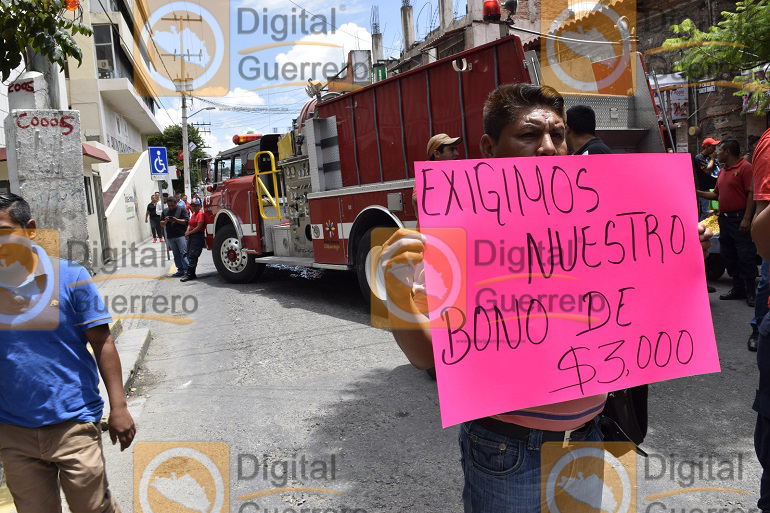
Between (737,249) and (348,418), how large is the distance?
522cm

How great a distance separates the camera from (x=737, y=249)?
273 inches

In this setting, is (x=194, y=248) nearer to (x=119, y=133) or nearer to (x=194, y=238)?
(x=194, y=238)

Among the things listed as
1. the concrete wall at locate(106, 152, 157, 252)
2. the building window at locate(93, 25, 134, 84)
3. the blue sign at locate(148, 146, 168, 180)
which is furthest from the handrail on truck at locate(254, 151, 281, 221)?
the building window at locate(93, 25, 134, 84)

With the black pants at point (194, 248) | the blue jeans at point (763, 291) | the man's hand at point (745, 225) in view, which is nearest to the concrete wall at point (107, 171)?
the black pants at point (194, 248)

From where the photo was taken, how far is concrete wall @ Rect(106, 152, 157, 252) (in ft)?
60.2

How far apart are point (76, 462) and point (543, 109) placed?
216cm

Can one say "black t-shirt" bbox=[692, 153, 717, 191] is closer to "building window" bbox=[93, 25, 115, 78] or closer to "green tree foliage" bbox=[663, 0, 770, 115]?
"green tree foliage" bbox=[663, 0, 770, 115]

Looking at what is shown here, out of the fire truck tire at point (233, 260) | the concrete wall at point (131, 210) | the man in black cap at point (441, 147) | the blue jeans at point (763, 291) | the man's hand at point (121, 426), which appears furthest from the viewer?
the concrete wall at point (131, 210)

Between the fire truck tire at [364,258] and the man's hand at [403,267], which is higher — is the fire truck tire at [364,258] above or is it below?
below

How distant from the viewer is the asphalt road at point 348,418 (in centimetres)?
327

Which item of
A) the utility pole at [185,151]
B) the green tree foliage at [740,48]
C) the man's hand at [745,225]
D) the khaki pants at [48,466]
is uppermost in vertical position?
the utility pole at [185,151]

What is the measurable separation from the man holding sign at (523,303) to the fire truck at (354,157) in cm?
406

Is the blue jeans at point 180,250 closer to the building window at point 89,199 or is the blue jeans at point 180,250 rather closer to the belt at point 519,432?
the building window at point 89,199

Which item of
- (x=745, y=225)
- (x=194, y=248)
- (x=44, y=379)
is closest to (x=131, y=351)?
(x=44, y=379)
